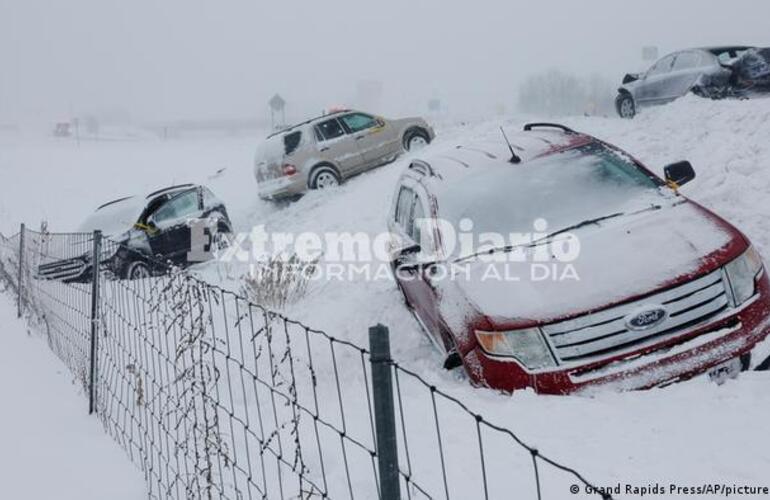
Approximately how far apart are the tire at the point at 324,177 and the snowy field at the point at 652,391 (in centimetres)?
35

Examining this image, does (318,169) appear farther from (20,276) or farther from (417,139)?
(20,276)

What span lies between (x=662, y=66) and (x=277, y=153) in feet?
30.6

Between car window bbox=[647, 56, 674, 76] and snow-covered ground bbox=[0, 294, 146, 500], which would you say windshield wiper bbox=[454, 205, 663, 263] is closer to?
snow-covered ground bbox=[0, 294, 146, 500]

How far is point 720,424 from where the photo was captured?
332 centimetres

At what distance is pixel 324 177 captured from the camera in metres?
14.8

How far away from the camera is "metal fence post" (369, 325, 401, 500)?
1830 mm

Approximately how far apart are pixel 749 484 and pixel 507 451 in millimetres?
1177

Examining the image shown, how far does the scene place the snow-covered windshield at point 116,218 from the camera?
11.8 m

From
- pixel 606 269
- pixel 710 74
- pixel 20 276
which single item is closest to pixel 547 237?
pixel 606 269

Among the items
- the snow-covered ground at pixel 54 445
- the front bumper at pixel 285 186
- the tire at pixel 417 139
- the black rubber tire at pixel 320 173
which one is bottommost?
the snow-covered ground at pixel 54 445

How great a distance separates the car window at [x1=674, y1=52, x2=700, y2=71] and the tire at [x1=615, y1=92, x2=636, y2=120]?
4.87 ft

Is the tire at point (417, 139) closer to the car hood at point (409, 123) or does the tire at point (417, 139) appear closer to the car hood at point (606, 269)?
the car hood at point (409, 123)

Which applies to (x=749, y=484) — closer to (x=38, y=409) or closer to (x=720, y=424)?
(x=720, y=424)

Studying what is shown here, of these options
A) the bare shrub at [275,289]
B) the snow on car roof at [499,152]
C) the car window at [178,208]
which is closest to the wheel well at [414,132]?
the car window at [178,208]
